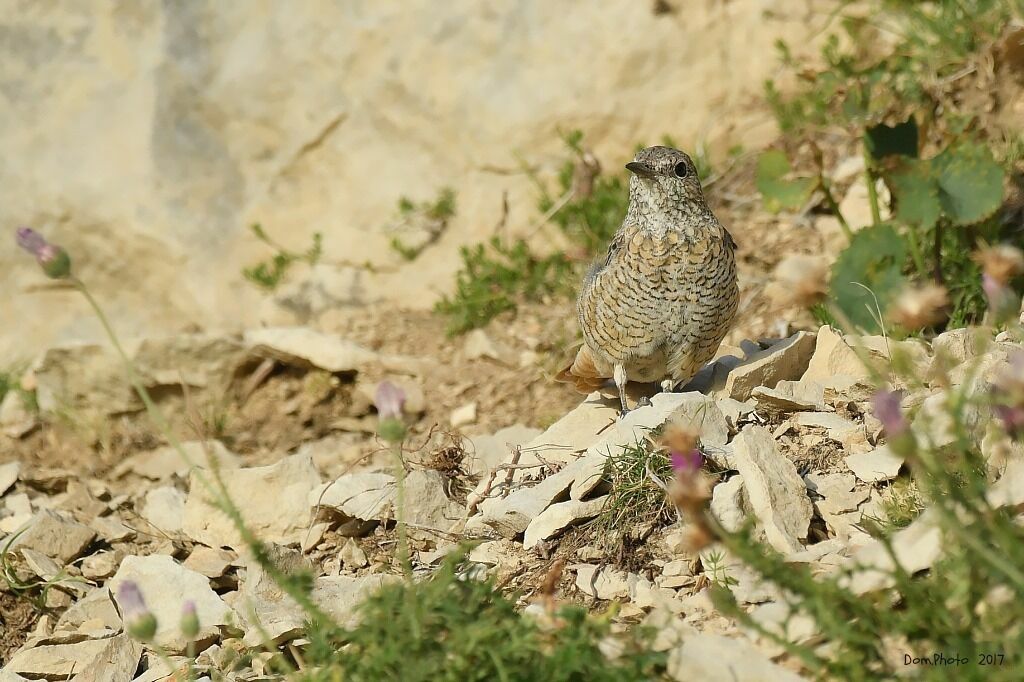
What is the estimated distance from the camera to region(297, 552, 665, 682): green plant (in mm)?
2650

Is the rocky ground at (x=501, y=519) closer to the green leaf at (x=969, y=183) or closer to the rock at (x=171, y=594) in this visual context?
the rock at (x=171, y=594)

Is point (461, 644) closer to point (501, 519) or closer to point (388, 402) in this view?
point (388, 402)

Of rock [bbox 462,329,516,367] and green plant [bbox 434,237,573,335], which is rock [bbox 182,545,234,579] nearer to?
rock [bbox 462,329,516,367]

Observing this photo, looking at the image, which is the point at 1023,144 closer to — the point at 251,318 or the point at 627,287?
the point at 627,287

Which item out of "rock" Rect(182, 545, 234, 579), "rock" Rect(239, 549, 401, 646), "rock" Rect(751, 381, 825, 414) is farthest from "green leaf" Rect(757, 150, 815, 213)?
"rock" Rect(182, 545, 234, 579)

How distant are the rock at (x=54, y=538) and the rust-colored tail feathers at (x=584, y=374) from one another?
2237 millimetres

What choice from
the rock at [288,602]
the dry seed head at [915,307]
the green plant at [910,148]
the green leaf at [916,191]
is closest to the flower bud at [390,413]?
the rock at [288,602]

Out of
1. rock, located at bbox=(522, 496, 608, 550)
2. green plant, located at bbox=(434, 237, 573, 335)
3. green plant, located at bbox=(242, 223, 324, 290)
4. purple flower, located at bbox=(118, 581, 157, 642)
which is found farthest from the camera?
green plant, located at bbox=(242, 223, 324, 290)

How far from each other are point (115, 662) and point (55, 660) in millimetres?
224

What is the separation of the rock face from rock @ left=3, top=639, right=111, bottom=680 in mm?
3640

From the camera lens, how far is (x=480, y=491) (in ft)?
14.8

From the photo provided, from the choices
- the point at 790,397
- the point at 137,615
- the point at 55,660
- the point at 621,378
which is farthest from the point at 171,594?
the point at 790,397

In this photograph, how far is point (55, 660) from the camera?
406 cm

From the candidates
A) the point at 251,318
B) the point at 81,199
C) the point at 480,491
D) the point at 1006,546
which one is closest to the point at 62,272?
the point at 480,491
